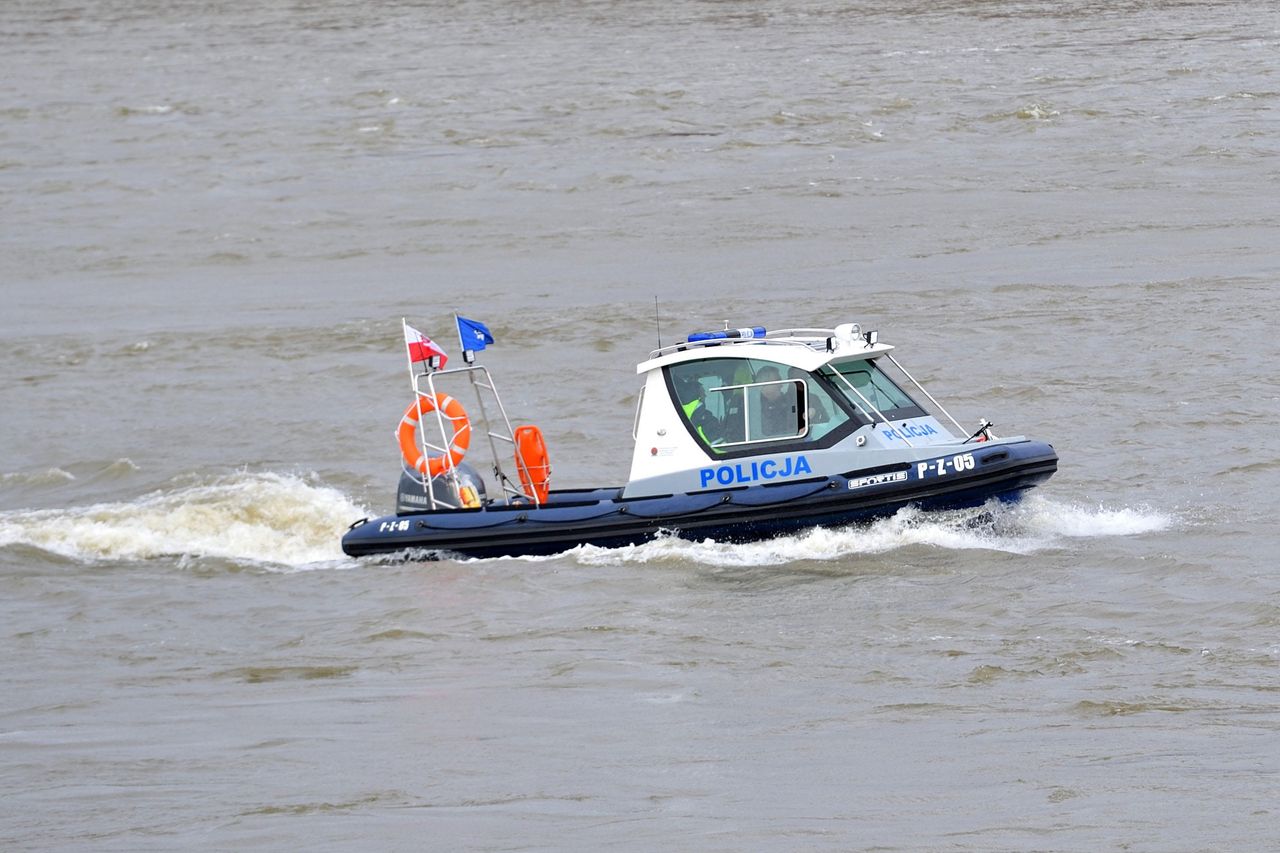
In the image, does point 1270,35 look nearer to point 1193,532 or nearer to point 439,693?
point 1193,532

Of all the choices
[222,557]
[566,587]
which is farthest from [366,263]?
[566,587]

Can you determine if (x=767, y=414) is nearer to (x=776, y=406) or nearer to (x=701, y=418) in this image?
(x=776, y=406)

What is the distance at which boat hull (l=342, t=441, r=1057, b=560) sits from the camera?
13.4m

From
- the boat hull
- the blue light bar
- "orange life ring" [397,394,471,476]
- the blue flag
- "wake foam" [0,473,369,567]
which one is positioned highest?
the blue flag

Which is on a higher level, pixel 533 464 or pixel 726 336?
pixel 726 336

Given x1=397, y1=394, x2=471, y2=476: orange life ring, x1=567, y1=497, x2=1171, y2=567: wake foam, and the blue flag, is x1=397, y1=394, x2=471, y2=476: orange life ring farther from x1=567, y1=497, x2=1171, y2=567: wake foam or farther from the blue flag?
x1=567, y1=497, x2=1171, y2=567: wake foam

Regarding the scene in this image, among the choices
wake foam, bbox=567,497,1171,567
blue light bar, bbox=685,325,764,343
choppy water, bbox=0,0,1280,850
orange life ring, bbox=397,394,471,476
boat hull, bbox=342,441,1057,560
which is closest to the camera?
choppy water, bbox=0,0,1280,850

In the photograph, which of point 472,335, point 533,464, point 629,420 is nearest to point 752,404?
point 533,464

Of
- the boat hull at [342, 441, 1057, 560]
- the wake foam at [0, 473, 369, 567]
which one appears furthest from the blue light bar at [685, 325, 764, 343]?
the wake foam at [0, 473, 369, 567]

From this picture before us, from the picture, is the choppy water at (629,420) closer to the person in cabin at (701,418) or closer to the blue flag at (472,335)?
the person in cabin at (701,418)

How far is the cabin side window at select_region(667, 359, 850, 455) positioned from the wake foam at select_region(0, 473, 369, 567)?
10.6ft

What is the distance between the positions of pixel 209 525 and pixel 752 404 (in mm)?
5269

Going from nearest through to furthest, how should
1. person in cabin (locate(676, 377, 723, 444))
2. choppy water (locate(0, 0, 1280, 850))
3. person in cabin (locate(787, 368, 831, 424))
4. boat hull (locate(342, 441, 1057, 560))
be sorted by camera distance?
1. choppy water (locate(0, 0, 1280, 850))
2. boat hull (locate(342, 441, 1057, 560))
3. person in cabin (locate(787, 368, 831, 424))
4. person in cabin (locate(676, 377, 723, 444))

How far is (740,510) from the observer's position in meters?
13.6
